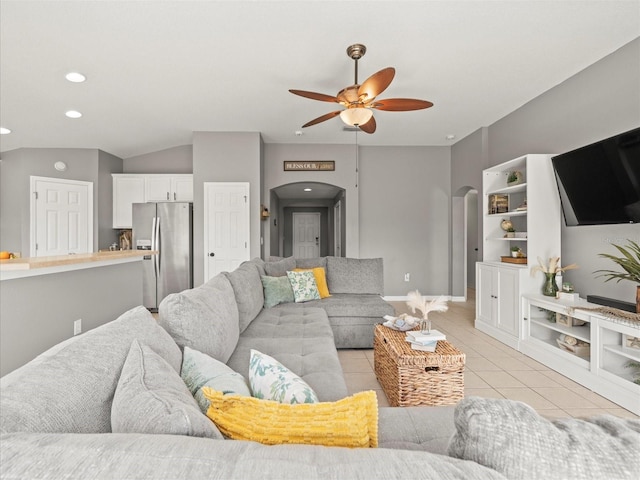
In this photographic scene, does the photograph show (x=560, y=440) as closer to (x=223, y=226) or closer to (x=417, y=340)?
(x=417, y=340)

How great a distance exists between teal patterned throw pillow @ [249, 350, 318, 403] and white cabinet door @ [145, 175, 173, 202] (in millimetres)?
5545

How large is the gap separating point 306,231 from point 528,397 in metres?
9.00

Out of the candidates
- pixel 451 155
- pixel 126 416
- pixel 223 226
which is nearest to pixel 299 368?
pixel 126 416

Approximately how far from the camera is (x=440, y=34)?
2.85 metres

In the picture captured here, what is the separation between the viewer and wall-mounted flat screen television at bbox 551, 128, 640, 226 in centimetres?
267

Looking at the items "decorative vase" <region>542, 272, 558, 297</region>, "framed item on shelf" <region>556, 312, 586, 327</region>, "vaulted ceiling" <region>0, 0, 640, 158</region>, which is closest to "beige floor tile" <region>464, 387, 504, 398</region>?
"framed item on shelf" <region>556, 312, 586, 327</region>

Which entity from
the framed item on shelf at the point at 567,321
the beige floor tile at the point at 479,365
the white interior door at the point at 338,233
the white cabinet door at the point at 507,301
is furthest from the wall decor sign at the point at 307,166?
the framed item on shelf at the point at 567,321

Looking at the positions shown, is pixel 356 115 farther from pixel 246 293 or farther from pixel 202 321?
pixel 202 321

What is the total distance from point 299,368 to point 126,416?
1.22m

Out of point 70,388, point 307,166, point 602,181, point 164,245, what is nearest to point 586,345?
point 602,181

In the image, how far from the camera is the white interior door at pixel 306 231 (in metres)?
11.2

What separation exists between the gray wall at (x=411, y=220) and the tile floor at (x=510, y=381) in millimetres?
2492

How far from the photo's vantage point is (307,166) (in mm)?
6172

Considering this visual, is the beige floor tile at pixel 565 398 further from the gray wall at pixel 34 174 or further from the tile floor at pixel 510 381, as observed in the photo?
the gray wall at pixel 34 174
